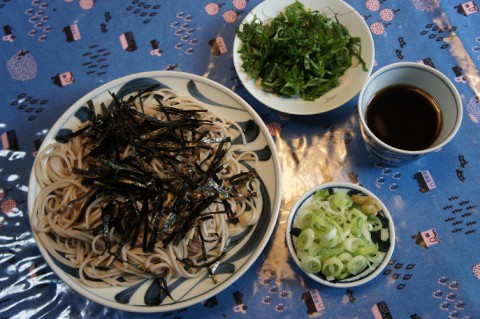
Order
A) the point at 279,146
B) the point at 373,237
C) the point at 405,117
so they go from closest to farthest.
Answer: the point at 373,237
the point at 405,117
the point at 279,146

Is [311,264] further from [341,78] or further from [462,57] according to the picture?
[462,57]

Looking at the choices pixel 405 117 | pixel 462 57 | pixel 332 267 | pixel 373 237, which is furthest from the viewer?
pixel 462 57

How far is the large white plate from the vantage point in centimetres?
189

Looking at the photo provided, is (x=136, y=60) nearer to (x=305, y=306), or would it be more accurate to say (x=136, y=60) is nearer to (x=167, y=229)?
(x=167, y=229)

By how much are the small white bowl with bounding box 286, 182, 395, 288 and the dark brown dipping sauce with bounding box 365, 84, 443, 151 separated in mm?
267

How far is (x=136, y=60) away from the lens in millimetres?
2160

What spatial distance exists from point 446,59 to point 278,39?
2.80 feet

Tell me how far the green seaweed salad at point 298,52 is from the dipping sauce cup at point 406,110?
0.15 m

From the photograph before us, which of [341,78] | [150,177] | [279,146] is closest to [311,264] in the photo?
[279,146]

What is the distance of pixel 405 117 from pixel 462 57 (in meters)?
0.53

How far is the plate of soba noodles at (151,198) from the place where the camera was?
168 cm

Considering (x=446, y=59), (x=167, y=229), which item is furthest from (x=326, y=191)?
(x=446, y=59)

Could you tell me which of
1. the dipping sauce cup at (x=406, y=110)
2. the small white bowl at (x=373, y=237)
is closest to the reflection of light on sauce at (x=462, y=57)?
→ the dipping sauce cup at (x=406, y=110)

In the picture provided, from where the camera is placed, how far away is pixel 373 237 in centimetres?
176
